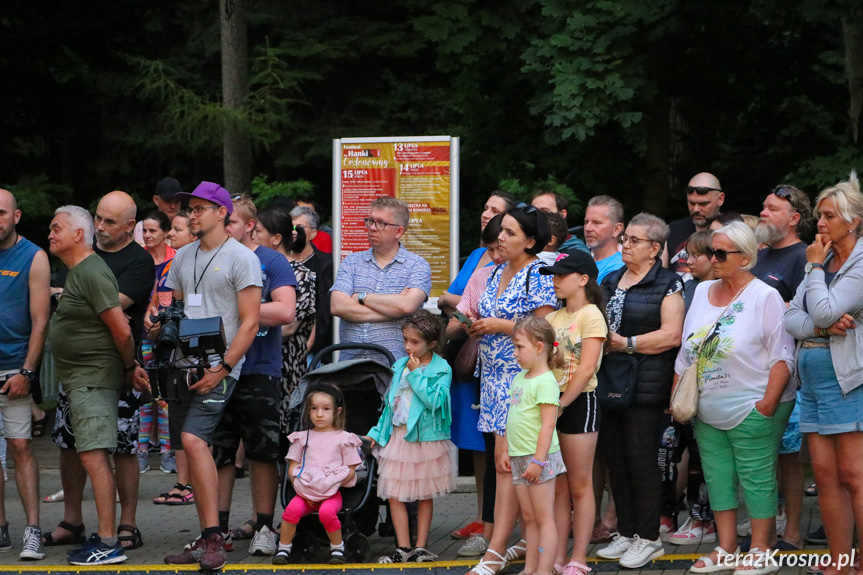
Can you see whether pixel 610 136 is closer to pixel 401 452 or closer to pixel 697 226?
pixel 697 226

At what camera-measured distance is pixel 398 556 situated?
657 cm

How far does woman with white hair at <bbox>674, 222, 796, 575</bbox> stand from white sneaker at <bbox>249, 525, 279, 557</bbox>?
250 centimetres

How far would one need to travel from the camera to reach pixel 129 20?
628 inches

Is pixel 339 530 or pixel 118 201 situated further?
pixel 118 201

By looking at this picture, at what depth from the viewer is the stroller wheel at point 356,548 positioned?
660 centimetres

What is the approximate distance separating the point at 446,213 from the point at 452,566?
3.97 m

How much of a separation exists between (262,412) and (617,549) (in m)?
2.25

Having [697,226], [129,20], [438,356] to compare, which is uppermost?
[129,20]

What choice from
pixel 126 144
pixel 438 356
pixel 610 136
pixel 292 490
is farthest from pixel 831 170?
pixel 126 144

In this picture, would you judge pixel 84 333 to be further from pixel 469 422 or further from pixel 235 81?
pixel 235 81

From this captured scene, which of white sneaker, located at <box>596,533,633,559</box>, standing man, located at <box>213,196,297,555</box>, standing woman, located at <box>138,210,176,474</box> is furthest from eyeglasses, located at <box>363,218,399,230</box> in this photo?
white sneaker, located at <box>596,533,633,559</box>

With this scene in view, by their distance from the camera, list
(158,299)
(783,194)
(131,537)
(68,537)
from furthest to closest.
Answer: (158,299) < (68,537) < (131,537) < (783,194)

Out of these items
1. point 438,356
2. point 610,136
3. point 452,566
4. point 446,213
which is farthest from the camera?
point 610,136

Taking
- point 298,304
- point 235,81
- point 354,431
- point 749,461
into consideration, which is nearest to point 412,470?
point 354,431
